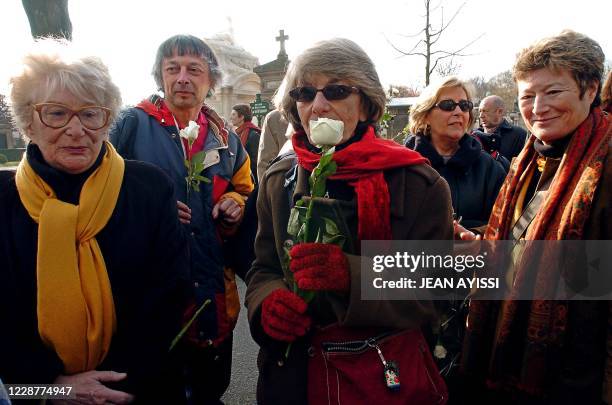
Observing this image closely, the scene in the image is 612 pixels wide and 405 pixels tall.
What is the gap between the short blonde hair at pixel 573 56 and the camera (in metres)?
1.75

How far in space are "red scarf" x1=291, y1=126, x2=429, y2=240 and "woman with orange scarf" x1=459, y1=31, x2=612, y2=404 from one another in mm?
558

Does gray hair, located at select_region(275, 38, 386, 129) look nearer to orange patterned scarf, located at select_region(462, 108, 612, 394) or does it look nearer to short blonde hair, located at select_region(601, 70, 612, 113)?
orange patterned scarf, located at select_region(462, 108, 612, 394)

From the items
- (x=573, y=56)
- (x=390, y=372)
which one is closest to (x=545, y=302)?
(x=390, y=372)

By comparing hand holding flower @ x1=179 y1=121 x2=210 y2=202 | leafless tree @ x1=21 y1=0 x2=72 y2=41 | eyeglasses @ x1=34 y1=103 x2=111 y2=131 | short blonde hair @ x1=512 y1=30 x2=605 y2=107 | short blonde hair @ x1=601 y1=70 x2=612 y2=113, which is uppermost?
leafless tree @ x1=21 y1=0 x2=72 y2=41

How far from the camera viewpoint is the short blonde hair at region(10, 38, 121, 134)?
69.8 inches

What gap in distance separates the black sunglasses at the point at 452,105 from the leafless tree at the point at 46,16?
336 centimetres

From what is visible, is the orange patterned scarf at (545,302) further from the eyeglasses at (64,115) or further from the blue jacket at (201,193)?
the eyeglasses at (64,115)

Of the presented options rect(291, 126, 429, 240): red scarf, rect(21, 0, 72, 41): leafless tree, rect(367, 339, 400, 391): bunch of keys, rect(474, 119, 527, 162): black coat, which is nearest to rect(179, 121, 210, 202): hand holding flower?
rect(291, 126, 429, 240): red scarf

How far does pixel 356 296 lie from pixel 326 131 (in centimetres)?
55

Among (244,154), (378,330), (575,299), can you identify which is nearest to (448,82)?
(244,154)

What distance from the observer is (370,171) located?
164cm

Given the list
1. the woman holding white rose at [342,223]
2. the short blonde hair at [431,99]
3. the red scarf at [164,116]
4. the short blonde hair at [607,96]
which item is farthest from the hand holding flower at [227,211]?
the short blonde hair at [607,96]

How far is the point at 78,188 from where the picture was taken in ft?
6.04

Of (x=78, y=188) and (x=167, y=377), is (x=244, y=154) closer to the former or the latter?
(x=78, y=188)
